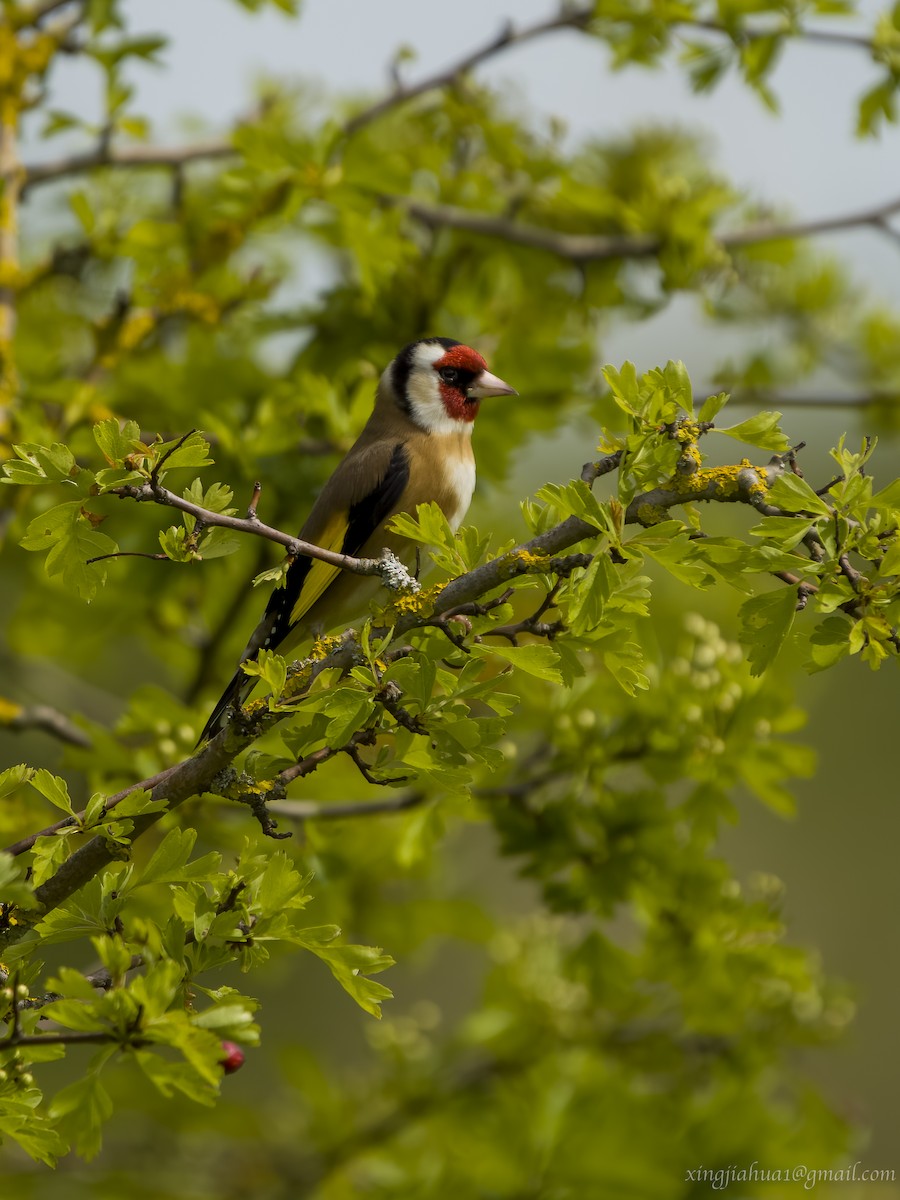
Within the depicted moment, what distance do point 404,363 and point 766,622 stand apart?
2.46 m

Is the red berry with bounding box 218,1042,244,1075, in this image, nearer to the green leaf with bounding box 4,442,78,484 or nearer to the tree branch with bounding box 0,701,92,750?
the green leaf with bounding box 4,442,78,484

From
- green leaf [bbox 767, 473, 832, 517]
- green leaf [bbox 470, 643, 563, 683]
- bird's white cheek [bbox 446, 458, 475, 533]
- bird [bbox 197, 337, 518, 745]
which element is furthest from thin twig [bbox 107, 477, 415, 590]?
bird's white cheek [bbox 446, 458, 475, 533]

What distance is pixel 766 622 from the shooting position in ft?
7.44

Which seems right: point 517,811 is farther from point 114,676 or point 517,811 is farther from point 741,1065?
point 114,676

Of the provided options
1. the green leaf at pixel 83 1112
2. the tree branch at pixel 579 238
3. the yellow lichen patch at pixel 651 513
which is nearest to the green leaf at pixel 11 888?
the green leaf at pixel 83 1112

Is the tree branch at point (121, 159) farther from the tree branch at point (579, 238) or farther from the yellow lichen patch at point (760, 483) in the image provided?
the yellow lichen patch at point (760, 483)

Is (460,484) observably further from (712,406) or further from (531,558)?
(712,406)

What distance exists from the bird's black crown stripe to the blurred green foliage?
0.11 metres

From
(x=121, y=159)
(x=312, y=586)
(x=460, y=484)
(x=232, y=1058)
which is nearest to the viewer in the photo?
(x=232, y=1058)

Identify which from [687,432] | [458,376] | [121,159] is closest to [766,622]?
[687,432]

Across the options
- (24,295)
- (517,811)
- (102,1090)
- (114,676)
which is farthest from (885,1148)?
(102,1090)

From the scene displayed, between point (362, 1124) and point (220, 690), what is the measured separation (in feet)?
6.55

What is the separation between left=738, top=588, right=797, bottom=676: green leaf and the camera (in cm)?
224

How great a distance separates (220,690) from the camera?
Result: 16.3 ft
